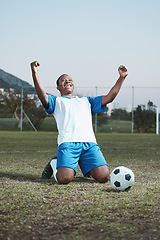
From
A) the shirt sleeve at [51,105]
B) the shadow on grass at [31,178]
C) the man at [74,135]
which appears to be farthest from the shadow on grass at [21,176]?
the shirt sleeve at [51,105]

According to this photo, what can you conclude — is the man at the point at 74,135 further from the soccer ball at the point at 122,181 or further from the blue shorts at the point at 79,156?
the soccer ball at the point at 122,181

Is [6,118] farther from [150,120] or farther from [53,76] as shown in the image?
[150,120]

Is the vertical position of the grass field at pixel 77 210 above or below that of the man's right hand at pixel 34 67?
below

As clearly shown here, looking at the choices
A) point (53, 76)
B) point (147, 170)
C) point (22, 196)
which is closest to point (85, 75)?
point (53, 76)

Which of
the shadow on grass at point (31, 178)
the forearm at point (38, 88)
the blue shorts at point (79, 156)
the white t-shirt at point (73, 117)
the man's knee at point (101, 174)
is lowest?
the shadow on grass at point (31, 178)

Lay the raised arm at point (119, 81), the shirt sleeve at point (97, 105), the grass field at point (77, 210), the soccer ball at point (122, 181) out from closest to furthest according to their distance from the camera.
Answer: the grass field at point (77, 210) < the soccer ball at point (122, 181) < the raised arm at point (119, 81) < the shirt sleeve at point (97, 105)

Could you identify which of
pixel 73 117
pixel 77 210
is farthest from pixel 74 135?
pixel 77 210

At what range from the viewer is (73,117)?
169 inches

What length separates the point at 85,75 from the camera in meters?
29.9

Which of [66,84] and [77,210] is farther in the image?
[66,84]

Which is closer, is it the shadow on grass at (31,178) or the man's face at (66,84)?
the shadow on grass at (31,178)

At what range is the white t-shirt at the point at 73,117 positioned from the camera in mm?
4227

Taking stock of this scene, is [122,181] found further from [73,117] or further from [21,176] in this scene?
[21,176]

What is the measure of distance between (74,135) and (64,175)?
570 mm
